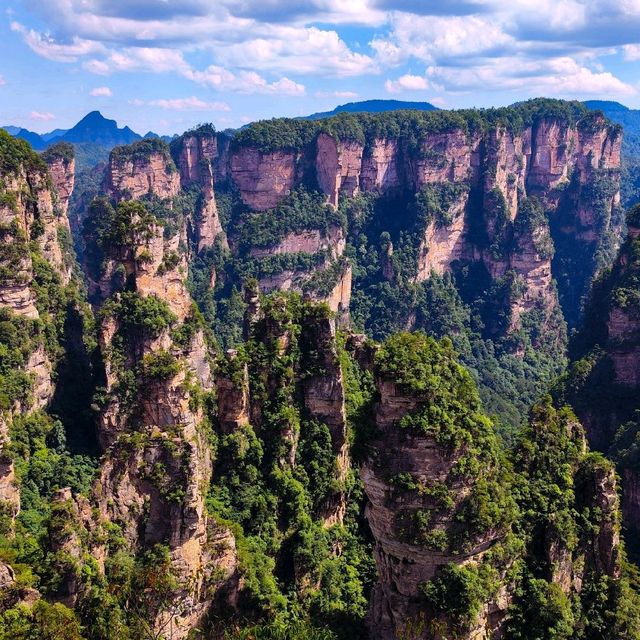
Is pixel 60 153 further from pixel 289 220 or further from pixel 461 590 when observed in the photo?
pixel 461 590

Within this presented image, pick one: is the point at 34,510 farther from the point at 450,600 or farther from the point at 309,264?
the point at 309,264

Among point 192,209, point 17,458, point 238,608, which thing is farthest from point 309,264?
point 238,608

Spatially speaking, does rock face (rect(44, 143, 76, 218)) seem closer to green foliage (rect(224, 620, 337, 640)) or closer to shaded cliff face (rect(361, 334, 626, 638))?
green foliage (rect(224, 620, 337, 640))

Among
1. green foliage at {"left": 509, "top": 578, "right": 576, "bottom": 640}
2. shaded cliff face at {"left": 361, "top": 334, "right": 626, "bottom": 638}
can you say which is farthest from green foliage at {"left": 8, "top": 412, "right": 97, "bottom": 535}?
green foliage at {"left": 509, "top": 578, "right": 576, "bottom": 640}

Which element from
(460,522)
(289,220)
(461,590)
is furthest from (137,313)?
(289,220)

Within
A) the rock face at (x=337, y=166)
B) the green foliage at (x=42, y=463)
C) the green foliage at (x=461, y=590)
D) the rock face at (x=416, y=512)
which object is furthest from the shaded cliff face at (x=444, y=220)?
the green foliage at (x=461, y=590)

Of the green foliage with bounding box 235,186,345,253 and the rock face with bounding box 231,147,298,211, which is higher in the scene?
the rock face with bounding box 231,147,298,211

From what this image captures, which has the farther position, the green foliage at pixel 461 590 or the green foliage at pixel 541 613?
the green foliage at pixel 541 613

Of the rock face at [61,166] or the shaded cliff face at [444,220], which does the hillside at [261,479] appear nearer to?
the shaded cliff face at [444,220]

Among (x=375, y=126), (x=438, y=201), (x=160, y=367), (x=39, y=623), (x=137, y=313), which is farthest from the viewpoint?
(x=375, y=126)
